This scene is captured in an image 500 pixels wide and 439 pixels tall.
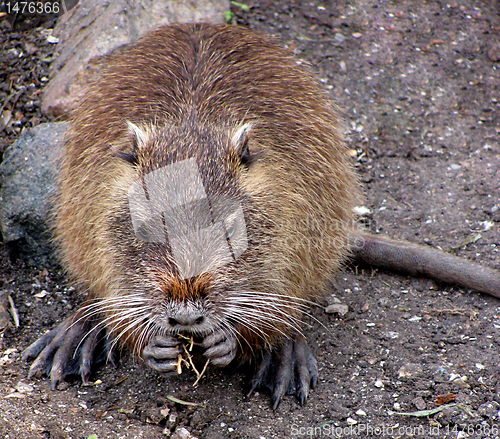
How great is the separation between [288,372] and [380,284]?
42.1 inches

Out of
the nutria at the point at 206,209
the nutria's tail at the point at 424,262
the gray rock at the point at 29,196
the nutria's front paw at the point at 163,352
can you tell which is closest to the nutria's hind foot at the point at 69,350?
the nutria at the point at 206,209

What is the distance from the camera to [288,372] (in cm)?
359

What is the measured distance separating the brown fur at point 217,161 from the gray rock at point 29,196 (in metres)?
0.37

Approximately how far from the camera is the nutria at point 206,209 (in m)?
2.86

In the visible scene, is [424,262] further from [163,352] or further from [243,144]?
[163,352]

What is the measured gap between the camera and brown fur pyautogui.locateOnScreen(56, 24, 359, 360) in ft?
9.95

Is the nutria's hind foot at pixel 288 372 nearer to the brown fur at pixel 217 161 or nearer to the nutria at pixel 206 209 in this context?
the nutria at pixel 206 209

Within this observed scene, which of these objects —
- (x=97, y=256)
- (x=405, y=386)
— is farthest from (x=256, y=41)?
(x=405, y=386)

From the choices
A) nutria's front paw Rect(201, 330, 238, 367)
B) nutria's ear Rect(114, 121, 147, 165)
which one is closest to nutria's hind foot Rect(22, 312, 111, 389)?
nutria's front paw Rect(201, 330, 238, 367)

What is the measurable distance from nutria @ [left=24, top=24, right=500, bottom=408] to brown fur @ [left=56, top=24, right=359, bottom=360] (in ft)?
0.04

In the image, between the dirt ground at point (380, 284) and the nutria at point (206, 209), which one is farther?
the dirt ground at point (380, 284)

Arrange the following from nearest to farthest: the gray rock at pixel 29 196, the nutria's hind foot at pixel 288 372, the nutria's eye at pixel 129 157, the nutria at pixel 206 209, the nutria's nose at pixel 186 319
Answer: the nutria's nose at pixel 186 319, the nutria at pixel 206 209, the nutria's eye at pixel 129 157, the nutria's hind foot at pixel 288 372, the gray rock at pixel 29 196

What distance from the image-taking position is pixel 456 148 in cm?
518

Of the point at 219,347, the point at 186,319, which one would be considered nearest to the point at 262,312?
the point at 219,347
